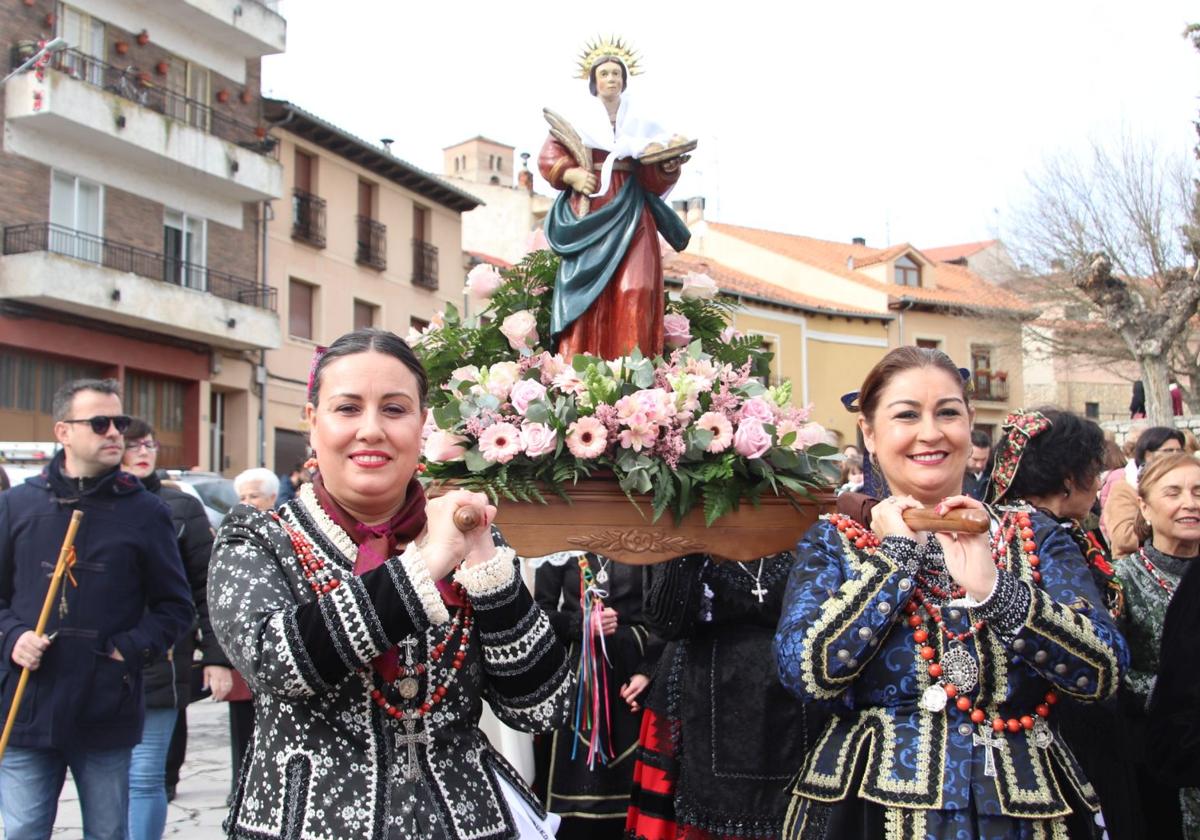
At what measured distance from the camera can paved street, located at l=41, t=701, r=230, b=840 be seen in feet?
20.7

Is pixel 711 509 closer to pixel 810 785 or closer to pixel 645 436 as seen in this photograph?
pixel 645 436

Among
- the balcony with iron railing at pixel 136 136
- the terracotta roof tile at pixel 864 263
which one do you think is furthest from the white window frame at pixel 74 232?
the terracotta roof tile at pixel 864 263

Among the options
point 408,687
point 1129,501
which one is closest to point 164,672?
point 408,687

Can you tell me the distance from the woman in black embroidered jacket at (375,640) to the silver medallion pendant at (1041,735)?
105 centimetres

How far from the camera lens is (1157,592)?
3965 mm

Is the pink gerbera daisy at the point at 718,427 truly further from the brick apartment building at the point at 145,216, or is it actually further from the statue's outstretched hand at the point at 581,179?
the brick apartment building at the point at 145,216

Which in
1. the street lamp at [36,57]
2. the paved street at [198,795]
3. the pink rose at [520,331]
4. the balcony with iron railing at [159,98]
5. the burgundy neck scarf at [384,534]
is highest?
the balcony with iron railing at [159,98]

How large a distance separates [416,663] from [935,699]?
1131 millimetres

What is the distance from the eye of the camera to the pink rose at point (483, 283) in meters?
4.77

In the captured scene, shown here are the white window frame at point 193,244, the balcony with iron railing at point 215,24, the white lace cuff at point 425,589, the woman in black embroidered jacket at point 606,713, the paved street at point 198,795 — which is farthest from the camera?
the white window frame at point 193,244

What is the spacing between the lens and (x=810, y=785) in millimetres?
2814

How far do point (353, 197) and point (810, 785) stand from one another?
25.4 meters

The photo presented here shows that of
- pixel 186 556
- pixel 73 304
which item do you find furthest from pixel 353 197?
pixel 186 556

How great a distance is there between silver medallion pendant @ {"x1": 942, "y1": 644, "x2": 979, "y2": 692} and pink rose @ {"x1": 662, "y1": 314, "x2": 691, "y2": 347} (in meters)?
2.27
